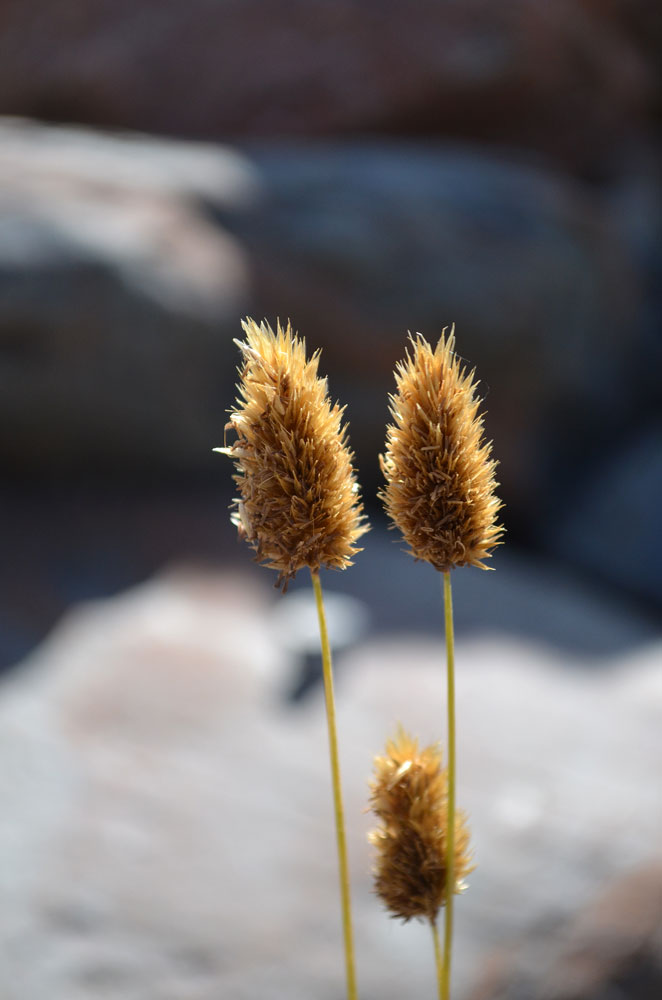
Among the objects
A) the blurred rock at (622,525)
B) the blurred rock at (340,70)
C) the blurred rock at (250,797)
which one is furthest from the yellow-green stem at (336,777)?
the blurred rock at (340,70)

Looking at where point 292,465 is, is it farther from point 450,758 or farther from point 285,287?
point 285,287

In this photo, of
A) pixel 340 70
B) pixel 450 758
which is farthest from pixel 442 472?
pixel 340 70

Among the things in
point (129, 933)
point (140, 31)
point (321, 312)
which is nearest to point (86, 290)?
point (321, 312)

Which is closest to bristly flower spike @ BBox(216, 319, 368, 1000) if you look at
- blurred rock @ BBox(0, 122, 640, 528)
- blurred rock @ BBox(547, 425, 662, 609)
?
blurred rock @ BBox(0, 122, 640, 528)

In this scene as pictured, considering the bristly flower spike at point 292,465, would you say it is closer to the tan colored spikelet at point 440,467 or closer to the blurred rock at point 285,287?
the tan colored spikelet at point 440,467

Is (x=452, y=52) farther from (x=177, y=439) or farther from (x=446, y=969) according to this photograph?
(x=446, y=969)

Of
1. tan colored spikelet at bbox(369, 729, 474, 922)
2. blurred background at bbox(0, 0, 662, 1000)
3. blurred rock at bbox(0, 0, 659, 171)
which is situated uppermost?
blurred rock at bbox(0, 0, 659, 171)

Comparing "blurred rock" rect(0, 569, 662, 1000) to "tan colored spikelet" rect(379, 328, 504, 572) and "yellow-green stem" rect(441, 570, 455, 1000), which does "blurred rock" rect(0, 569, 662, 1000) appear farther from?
"tan colored spikelet" rect(379, 328, 504, 572)
